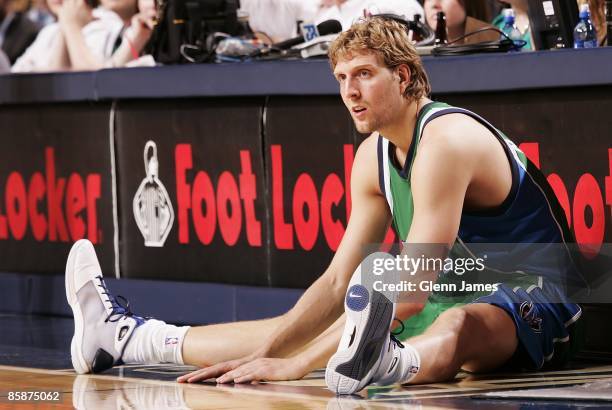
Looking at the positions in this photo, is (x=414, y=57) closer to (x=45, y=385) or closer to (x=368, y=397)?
(x=368, y=397)

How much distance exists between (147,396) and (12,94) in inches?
161

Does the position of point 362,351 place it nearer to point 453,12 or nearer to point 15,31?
point 453,12

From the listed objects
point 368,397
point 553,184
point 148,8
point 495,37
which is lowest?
point 368,397

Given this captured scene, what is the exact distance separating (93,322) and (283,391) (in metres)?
1.05

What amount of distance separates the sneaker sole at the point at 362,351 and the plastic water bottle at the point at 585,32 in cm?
217

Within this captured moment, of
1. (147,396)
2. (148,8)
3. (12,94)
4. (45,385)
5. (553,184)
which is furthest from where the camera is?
(148,8)

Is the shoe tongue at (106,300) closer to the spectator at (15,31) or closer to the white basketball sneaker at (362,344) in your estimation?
the white basketball sneaker at (362,344)

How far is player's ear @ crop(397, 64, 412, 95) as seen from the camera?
18.1 feet

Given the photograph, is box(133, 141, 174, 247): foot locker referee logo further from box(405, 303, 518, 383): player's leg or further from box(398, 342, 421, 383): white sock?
box(398, 342, 421, 383): white sock

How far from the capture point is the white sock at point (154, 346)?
586 cm

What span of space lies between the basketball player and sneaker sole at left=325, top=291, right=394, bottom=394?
11 cm

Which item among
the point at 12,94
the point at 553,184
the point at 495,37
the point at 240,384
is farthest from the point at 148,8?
the point at 240,384

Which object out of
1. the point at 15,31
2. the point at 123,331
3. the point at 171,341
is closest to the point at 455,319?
the point at 171,341

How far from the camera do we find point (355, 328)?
490 cm
